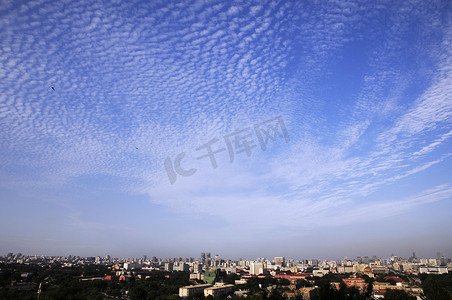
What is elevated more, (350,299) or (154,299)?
(350,299)

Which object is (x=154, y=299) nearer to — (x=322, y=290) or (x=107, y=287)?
(x=107, y=287)

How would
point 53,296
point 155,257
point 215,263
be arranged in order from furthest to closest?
1. point 155,257
2. point 215,263
3. point 53,296

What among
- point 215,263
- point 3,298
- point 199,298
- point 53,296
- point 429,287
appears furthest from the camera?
point 215,263

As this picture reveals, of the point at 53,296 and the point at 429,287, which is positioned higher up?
the point at 53,296

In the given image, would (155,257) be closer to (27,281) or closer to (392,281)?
(27,281)

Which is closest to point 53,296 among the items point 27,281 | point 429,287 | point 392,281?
point 429,287

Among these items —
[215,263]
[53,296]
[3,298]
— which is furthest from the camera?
[215,263]

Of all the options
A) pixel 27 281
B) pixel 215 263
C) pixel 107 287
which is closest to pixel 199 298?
pixel 107 287

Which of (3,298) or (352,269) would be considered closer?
(3,298)

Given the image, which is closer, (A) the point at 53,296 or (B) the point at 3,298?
(A) the point at 53,296
